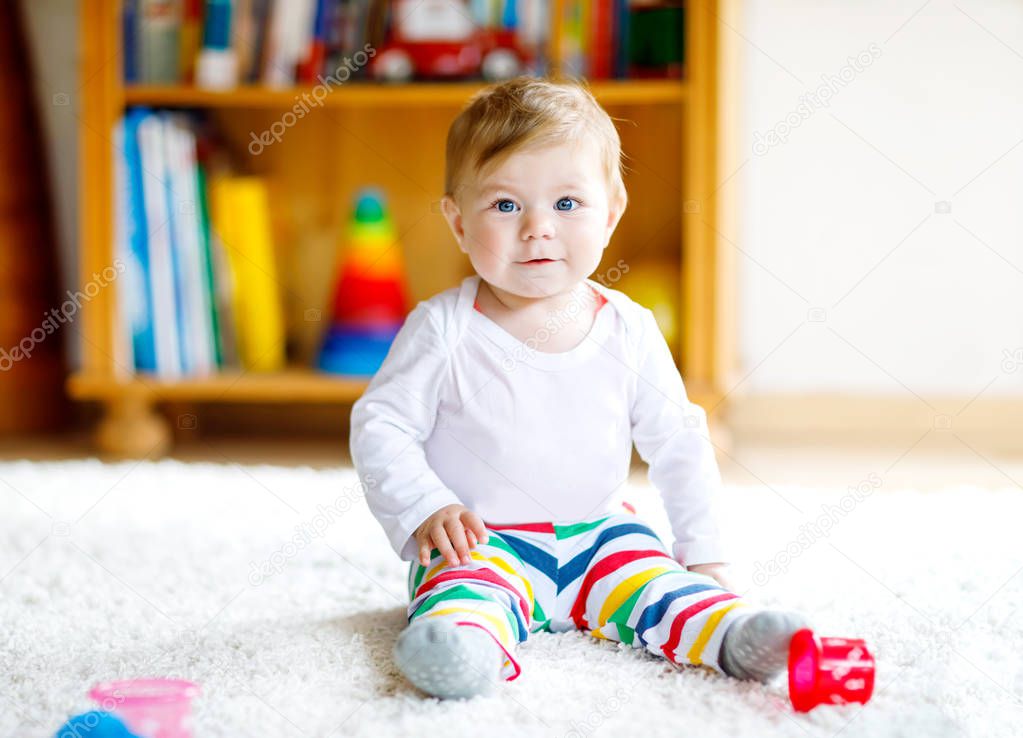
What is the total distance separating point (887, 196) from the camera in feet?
6.11

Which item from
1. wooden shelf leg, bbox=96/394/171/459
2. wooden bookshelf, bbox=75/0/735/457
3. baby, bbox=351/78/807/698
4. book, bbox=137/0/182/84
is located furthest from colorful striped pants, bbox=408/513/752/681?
book, bbox=137/0/182/84

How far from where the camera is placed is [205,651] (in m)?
0.90

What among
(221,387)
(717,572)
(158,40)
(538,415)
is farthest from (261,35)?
(717,572)

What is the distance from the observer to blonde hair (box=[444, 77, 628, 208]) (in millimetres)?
930

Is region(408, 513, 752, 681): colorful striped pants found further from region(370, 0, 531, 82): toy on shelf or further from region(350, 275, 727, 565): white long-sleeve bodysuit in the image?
region(370, 0, 531, 82): toy on shelf

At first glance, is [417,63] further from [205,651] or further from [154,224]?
[205,651]

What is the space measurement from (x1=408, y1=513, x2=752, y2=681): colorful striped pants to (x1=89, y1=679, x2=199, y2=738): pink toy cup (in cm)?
19

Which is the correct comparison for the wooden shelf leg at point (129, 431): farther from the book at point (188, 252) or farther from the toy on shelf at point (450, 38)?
the toy on shelf at point (450, 38)

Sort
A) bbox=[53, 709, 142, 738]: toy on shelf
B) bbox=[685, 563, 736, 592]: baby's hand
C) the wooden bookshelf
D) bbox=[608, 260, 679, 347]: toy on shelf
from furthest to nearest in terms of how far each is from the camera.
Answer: bbox=[608, 260, 679, 347]: toy on shelf < the wooden bookshelf < bbox=[685, 563, 736, 592]: baby's hand < bbox=[53, 709, 142, 738]: toy on shelf

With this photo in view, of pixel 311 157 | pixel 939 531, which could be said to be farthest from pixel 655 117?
pixel 939 531

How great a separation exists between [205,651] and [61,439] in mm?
1184

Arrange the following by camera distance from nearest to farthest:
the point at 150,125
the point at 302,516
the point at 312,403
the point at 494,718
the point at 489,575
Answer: the point at 494,718 < the point at 489,575 < the point at 302,516 < the point at 150,125 < the point at 312,403

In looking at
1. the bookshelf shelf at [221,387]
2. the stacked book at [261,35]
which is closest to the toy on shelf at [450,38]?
the stacked book at [261,35]

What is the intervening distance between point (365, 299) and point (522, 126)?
929 mm
